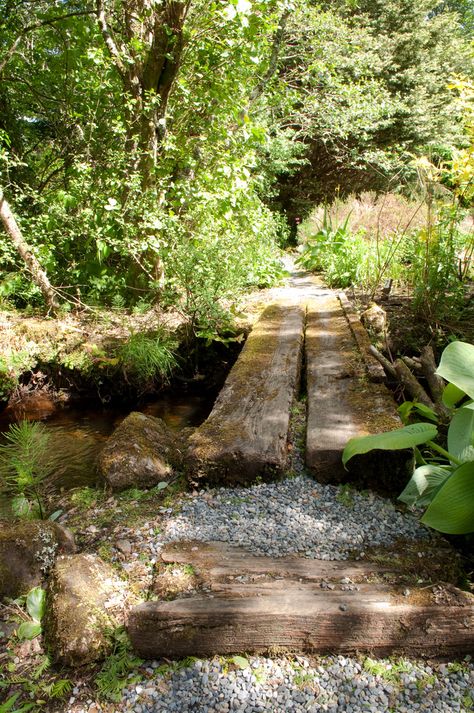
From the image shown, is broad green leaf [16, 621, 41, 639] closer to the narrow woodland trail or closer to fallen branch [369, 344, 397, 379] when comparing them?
the narrow woodland trail

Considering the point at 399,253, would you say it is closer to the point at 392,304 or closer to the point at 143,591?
the point at 392,304

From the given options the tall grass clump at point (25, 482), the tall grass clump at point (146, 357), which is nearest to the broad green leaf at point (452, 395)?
the tall grass clump at point (25, 482)

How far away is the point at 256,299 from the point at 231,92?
2.55 meters

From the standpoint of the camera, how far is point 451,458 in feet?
6.13

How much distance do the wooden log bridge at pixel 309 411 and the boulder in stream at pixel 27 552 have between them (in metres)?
0.74

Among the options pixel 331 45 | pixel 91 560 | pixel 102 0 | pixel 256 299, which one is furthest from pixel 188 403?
pixel 331 45

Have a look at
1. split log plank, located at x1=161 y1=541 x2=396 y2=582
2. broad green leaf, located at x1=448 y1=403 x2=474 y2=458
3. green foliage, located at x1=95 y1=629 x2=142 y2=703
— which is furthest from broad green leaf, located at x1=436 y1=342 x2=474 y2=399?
green foliage, located at x1=95 y1=629 x2=142 y2=703

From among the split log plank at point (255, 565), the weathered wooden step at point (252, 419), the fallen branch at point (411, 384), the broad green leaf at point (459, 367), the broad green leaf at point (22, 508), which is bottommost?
the broad green leaf at point (22, 508)

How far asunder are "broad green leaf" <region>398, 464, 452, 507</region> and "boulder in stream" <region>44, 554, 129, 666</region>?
1.20 meters

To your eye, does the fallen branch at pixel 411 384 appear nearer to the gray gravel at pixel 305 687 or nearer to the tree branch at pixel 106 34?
the gray gravel at pixel 305 687

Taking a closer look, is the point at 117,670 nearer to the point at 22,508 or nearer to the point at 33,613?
the point at 33,613

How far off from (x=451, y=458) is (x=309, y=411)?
1.13m

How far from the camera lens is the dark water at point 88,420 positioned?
3644 millimetres

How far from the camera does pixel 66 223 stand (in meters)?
5.45
